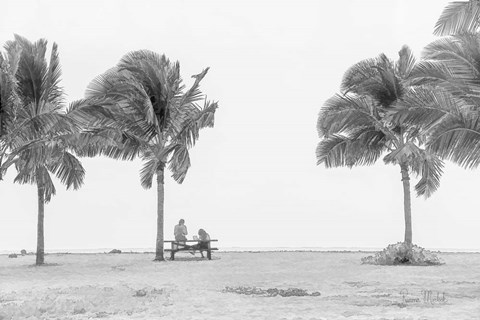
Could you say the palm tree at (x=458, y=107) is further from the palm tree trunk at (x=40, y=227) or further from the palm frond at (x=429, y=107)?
the palm tree trunk at (x=40, y=227)

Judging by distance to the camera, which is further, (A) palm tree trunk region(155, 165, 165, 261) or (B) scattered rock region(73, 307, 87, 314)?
(A) palm tree trunk region(155, 165, 165, 261)

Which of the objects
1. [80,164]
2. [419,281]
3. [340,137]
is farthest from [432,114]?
[80,164]

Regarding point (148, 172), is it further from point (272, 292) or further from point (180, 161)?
point (272, 292)

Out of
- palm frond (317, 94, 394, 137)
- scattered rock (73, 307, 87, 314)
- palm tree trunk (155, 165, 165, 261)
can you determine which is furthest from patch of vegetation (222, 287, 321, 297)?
palm tree trunk (155, 165, 165, 261)

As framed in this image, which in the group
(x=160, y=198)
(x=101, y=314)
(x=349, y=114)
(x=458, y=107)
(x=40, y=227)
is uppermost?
(x=349, y=114)

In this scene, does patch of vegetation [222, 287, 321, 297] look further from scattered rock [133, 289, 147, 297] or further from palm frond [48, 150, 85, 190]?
palm frond [48, 150, 85, 190]

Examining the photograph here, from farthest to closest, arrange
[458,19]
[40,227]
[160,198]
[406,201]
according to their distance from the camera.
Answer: [160,198]
[406,201]
[40,227]
[458,19]

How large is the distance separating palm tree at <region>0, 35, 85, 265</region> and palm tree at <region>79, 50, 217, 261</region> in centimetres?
137

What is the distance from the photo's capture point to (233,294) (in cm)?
1463

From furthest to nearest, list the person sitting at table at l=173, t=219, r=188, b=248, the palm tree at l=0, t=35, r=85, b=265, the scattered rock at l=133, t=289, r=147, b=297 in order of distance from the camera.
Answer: the person sitting at table at l=173, t=219, r=188, b=248, the palm tree at l=0, t=35, r=85, b=265, the scattered rock at l=133, t=289, r=147, b=297

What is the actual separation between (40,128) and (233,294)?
9325 mm

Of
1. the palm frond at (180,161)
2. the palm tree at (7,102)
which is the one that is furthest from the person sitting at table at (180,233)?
the palm tree at (7,102)

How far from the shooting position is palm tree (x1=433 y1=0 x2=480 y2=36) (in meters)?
16.2

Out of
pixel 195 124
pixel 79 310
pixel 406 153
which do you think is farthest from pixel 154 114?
pixel 79 310
